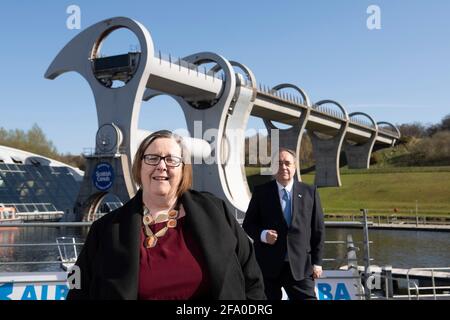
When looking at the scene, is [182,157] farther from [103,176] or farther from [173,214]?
[103,176]

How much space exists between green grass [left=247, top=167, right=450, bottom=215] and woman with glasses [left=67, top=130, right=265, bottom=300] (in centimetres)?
4195

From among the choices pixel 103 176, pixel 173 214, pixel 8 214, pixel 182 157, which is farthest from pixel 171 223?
pixel 8 214

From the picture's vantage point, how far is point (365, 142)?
86312 mm

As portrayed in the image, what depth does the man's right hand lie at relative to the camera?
15.1ft

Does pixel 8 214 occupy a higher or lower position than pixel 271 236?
lower

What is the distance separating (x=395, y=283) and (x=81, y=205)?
78.9 feet

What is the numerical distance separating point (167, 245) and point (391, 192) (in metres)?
57.0

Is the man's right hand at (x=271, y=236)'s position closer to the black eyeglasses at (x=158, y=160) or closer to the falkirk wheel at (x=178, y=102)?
the black eyeglasses at (x=158, y=160)

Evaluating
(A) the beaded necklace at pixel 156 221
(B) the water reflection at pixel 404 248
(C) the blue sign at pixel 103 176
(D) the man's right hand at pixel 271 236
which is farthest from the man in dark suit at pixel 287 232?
(C) the blue sign at pixel 103 176

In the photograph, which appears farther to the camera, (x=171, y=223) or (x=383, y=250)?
(x=383, y=250)

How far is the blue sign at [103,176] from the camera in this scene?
105ft

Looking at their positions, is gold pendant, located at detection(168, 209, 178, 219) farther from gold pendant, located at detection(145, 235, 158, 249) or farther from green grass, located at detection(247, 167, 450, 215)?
green grass, located at detection(247, 167, 450, 215)

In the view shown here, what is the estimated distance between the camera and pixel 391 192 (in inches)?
2186
